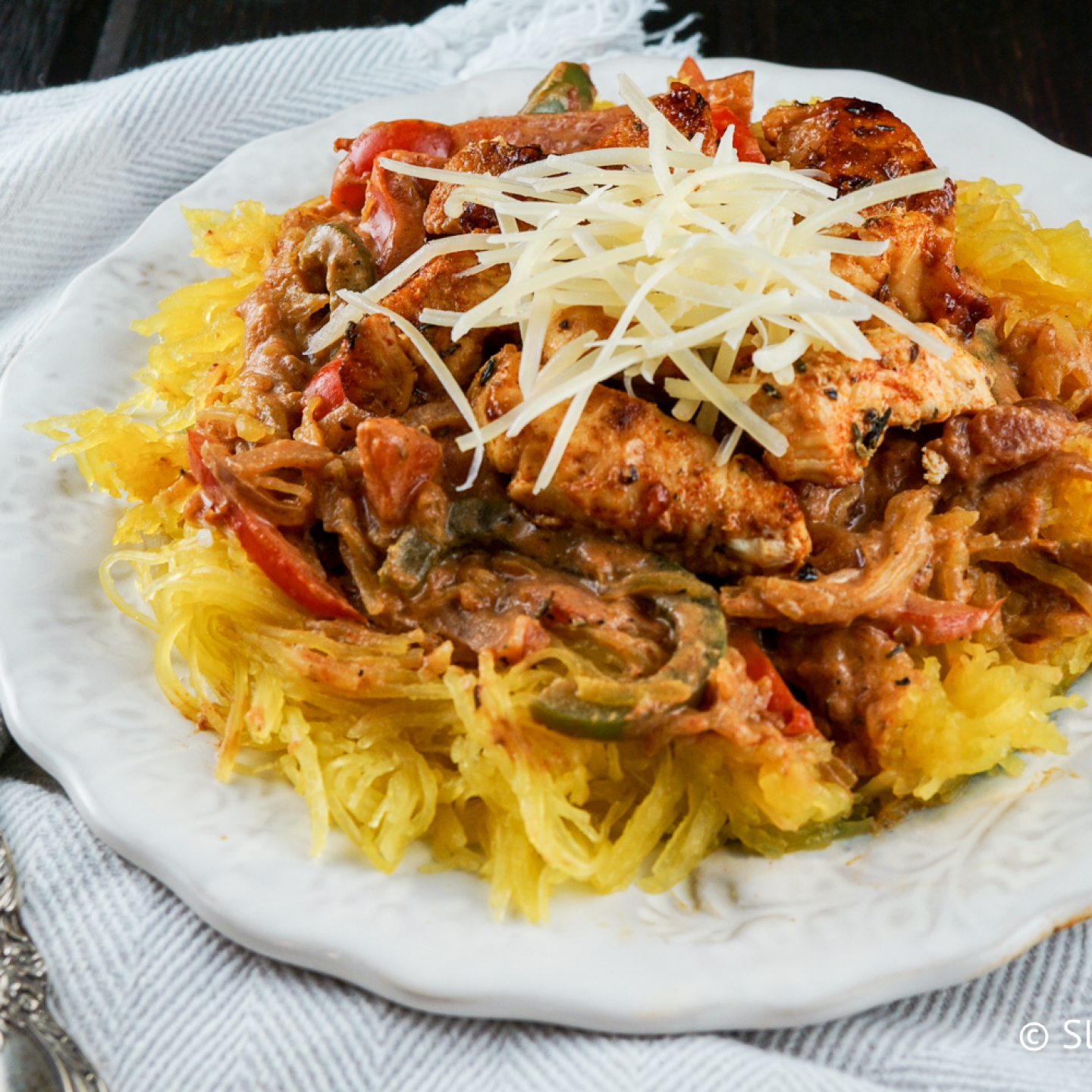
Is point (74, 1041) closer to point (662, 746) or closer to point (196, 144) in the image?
point (662, 746)

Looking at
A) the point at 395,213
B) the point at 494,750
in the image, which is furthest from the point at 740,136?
the point at 494,750

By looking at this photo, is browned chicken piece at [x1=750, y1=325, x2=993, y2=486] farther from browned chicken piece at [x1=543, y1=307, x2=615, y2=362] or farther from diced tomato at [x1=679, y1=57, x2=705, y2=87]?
diced tomato at [x1=679, y1=57, x2=705, y2=87]

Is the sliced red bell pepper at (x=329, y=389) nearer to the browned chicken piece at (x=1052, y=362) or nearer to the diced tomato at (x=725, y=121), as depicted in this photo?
the diced tomato at (x=725, y=121)

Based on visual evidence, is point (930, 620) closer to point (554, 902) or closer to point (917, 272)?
point (917, 272)

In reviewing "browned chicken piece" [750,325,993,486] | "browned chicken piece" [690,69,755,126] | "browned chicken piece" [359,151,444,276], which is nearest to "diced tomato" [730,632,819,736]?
"browned chicken piece" [750,325,993,486]

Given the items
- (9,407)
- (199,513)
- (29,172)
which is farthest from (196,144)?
(199,513)

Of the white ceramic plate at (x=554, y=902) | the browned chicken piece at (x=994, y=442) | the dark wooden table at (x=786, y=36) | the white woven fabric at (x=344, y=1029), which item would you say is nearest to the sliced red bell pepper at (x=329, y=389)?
the white ceramic plate at (x=554, y=902)
